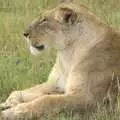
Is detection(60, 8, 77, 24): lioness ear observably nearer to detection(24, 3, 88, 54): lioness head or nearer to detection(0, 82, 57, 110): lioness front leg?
detection(24, 3, 88, 54): lioness head

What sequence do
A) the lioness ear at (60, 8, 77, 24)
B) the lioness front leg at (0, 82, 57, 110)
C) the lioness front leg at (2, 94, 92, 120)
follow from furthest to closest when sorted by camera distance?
the lioness front leg at (0, 82, 57, 110)
the lioness ear at (60, 8, 77, 24)
the lioness front leg at (2, 94, 92, 120)

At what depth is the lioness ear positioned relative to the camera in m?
4.95

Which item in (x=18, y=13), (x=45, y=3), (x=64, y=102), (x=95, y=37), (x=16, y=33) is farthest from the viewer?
(x=45, y=3)

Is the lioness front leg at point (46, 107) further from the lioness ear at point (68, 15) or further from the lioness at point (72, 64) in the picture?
the lioness ear at point (68, 15)

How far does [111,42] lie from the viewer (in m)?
5.00

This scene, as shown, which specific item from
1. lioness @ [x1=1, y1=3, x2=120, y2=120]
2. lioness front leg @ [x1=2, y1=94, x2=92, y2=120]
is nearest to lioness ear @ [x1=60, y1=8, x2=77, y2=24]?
lioness @ [x1=1, y1=3, x2=120, y2=120]

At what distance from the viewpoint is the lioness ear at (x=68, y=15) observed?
195 inches

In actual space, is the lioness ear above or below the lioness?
above

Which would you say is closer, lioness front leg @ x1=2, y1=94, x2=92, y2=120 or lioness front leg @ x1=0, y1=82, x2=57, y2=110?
lioness front leg @ x1=2, y1=94, x2=92, y2=120

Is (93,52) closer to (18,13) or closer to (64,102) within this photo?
(64,102)

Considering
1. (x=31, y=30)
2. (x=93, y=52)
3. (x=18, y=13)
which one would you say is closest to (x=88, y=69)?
(x=93, y=52)

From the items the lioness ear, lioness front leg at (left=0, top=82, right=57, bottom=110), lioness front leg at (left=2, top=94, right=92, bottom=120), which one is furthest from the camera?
lioness front leg at (left=0, top=82, right=57, bottom=110)

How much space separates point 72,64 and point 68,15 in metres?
0.41

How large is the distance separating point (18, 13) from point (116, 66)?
12.6ft
